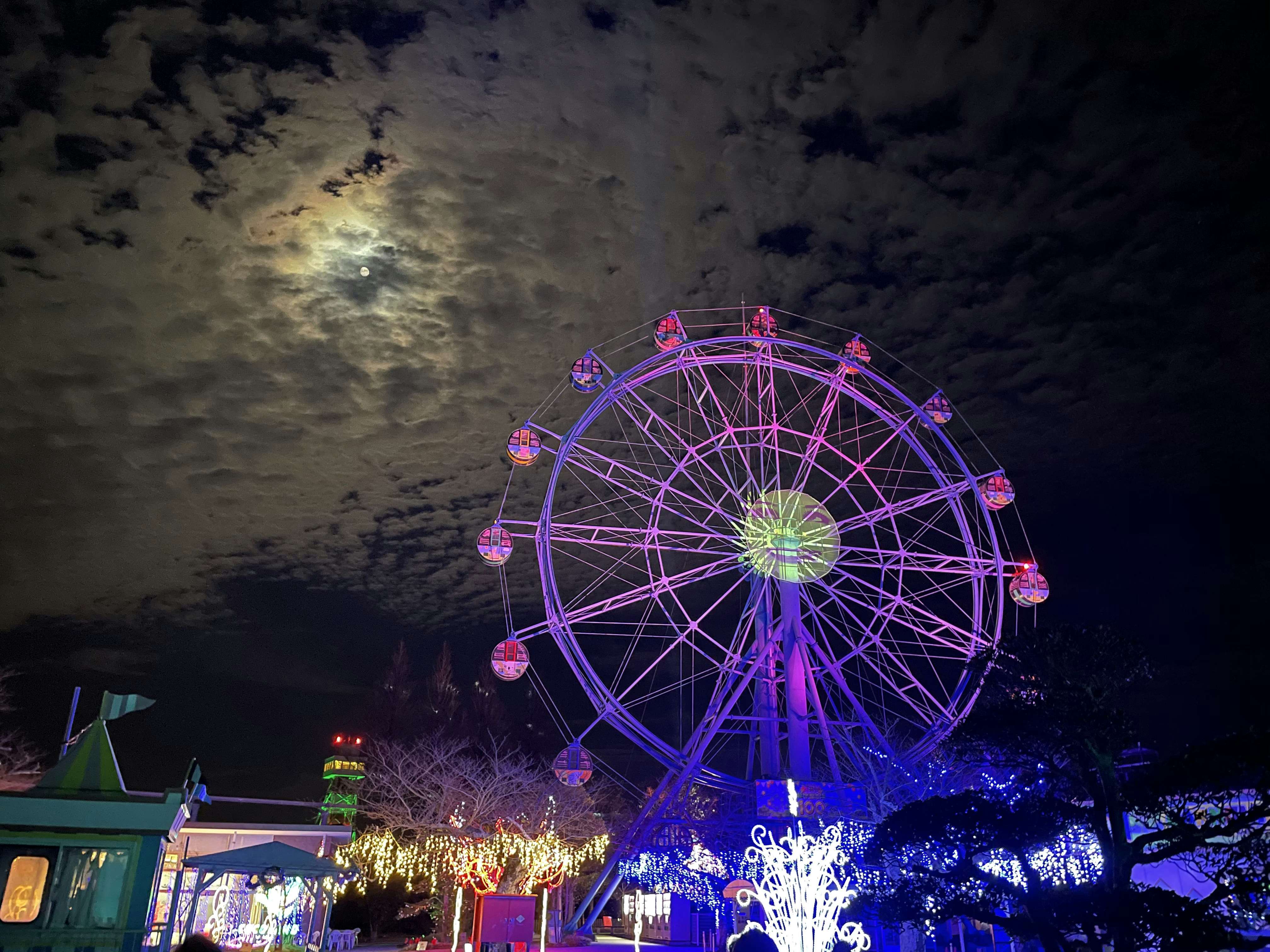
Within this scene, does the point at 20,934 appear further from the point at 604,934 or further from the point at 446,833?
the point at 604,934

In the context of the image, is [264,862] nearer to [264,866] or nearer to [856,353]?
[264,866]

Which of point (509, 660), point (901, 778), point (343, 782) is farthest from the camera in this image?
point (343, 782)

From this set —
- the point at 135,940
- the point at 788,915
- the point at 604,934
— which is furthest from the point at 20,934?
the point at 604,934

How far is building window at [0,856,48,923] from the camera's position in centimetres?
742

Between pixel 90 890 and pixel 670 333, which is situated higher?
pixel 670 333

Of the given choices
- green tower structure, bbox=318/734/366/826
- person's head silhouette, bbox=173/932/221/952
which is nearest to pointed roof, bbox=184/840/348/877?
person's head silhouette, bbox=173/932/221/952

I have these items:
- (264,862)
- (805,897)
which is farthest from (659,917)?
(805,897)

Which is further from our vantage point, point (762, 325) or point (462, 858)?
point (462, 858)

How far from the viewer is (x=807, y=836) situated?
12.9 m

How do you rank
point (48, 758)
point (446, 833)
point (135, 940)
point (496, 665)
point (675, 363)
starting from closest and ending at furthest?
point (135, 940), point (496, 665), point (675, 363), point (446, 833), point (48, 758)

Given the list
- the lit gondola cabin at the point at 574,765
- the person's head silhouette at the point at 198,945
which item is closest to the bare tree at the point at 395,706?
the lit gondola cabin at the point at 574,765

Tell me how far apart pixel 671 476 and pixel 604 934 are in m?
21.3

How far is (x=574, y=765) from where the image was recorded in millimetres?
18375

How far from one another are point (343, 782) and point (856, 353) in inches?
1074
